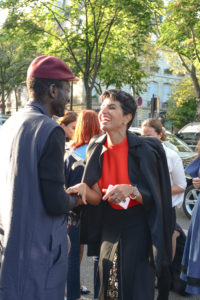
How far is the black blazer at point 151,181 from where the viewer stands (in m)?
2.33

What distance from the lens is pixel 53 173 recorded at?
176 centimetres

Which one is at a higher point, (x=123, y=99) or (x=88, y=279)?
(x=123, y=99)

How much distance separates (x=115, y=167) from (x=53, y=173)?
0.81 meters

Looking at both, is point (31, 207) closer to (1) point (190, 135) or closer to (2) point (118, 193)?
(2) point (118, 193)

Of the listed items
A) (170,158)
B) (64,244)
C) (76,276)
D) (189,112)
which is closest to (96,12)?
(170,158)

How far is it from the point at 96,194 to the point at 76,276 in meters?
1.29

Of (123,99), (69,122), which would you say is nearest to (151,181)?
(123,99)

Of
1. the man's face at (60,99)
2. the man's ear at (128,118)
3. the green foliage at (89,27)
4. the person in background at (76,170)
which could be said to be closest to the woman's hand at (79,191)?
the man's face at (60,99)

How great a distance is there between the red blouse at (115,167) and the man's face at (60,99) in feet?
2.03

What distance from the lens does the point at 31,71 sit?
196cm

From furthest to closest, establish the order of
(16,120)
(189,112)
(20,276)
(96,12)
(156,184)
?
(189,112)
(96,12)
(156,184)
(16,120)
(20,276)

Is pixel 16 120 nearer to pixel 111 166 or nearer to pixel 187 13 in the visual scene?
pixel 111 166

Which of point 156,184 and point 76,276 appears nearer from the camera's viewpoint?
point 156,184

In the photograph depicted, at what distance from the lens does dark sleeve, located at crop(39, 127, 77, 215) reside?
175 cm
